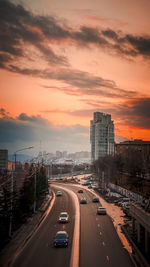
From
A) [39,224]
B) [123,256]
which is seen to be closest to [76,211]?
[39,224]

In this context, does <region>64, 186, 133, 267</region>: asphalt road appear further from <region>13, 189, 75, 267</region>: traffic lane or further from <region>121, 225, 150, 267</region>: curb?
<region>13, 189, 75, 267</region>: traffic lane

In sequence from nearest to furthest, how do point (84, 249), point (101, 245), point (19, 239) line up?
point (84, 249) < point (101, 245) < point (19, 239)

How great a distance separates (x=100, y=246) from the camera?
28.8 meters

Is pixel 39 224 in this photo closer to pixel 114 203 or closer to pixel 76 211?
pixel 76 211

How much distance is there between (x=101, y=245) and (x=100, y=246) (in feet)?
1.27

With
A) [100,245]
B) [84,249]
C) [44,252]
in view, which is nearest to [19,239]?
[44,252]

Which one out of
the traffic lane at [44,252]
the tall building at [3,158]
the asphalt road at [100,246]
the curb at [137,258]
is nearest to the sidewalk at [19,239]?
the traffic lane at [44,252]

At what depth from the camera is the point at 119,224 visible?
40.0 m

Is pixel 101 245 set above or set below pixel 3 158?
below

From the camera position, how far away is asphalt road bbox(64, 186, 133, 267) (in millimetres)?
23766

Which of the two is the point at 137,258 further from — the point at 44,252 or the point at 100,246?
the point at 44,252

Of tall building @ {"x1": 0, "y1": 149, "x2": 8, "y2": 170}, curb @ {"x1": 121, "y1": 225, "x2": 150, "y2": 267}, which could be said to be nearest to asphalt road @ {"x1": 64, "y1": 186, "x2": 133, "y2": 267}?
curb @ {"x1": 121, "y1": 225, "x2": 150, "y2": 267}

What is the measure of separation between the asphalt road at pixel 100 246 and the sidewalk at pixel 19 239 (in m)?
6.20

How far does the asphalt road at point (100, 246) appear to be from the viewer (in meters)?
23.8
